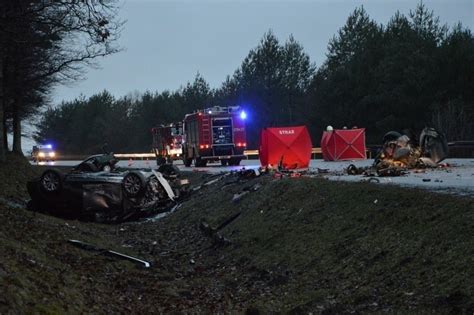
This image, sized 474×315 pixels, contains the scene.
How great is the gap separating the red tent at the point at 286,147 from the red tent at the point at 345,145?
6.99m

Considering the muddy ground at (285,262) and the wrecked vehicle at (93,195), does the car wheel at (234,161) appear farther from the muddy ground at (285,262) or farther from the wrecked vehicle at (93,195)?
the muddy ground at (285,262)

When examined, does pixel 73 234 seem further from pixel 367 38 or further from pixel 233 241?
pixel 367 38

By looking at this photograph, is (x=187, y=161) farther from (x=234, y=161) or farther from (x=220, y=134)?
(x=220, y=134)

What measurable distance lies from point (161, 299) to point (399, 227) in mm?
3614

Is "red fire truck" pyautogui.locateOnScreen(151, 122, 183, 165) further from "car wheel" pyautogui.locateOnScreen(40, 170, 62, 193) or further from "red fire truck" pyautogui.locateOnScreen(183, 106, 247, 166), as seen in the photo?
"car wheel" pyautogui.locateOnScreen(40, 170, 62, 193)

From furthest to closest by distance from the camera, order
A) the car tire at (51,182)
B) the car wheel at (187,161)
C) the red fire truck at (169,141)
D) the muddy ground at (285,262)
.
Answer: the red fire truck at (169,141), the car wheel at (187,161), the car tire at (51,182), the muddy ground at (285,262)

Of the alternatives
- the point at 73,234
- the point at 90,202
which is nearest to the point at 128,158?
the point at 90,202

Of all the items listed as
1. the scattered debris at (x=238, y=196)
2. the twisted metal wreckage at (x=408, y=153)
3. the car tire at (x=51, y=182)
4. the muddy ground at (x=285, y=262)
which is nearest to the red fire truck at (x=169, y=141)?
the car tire at (x=51, y=182)

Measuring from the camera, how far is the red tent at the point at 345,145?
29547 mm

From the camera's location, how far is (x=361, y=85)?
167ft

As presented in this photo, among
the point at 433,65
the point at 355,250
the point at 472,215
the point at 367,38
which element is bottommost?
the point at 355,250

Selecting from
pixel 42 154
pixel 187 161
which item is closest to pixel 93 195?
pixel 187 161

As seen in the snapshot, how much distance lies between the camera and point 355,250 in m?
9.26

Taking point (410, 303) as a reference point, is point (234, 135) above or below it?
above
